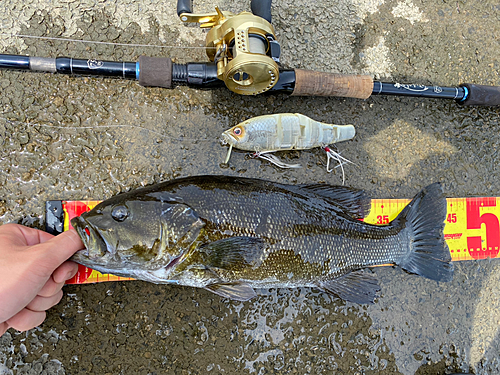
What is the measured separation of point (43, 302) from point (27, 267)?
53 cm

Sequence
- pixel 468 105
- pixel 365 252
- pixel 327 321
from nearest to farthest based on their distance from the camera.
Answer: pixel 365 252, pixel 327 321, pixel 468 105

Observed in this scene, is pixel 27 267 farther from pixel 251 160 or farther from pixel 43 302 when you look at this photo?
pixel 251 160

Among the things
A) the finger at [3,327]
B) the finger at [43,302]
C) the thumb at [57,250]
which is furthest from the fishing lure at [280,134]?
the finger at [3,327]

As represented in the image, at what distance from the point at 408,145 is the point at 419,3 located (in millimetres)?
1386

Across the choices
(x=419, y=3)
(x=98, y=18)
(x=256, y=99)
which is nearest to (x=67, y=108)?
(x=98, y=18)

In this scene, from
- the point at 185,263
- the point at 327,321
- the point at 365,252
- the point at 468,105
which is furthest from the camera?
the point at 468,105

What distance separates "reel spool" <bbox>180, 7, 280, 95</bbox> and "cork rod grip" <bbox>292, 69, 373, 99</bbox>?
1.01 ft

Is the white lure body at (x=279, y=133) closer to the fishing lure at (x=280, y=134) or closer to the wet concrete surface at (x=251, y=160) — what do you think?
the fishing lure at (x=280, y=134)

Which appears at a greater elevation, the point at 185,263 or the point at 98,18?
the point at 98,18

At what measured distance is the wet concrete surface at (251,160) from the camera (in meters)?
2.33

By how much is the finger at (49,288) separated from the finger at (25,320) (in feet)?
0.56

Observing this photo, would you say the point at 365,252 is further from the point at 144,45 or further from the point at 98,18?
the point at 98,18

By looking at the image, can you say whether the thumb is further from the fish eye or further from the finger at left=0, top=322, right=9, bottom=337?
the finger at left=0, top=322, right=9, bottom=337

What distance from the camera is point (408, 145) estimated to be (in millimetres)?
2809
